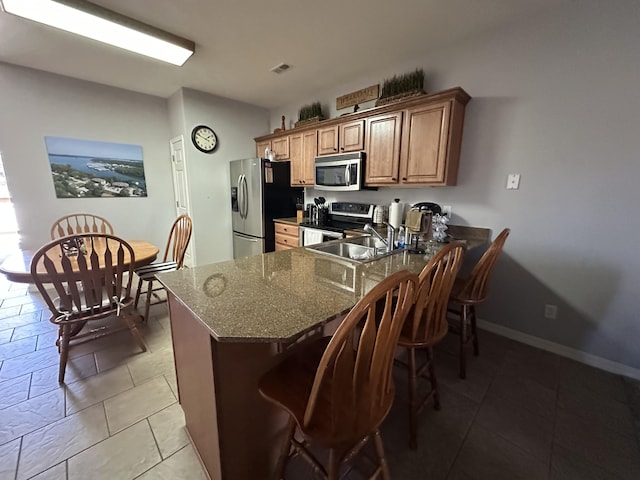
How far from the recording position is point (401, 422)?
144 centimetres

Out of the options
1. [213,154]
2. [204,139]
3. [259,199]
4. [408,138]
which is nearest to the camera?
[408,138]

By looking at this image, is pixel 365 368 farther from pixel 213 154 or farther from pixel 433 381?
pixel 213 154

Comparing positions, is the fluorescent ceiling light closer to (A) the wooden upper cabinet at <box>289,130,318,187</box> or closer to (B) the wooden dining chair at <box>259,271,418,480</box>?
(A) the wooden upper cabinet at <box>289,130,318,187</box>

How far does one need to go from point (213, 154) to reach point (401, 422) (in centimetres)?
386

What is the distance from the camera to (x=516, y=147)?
2.10 meters

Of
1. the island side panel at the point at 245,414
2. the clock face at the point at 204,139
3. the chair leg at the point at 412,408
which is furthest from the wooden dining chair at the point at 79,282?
the clock face at the point at 204,139

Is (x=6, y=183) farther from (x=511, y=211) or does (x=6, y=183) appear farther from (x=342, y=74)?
(x=511, y=211)

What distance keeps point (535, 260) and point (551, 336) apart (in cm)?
62

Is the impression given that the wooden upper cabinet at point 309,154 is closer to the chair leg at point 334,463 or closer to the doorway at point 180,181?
the doorway at point 180,181

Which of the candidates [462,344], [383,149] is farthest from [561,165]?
[462,344]

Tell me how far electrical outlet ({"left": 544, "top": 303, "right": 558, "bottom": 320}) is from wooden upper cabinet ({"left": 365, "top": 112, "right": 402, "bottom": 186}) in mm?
1620

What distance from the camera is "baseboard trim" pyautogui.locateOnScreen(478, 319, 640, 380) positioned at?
6.03 feet

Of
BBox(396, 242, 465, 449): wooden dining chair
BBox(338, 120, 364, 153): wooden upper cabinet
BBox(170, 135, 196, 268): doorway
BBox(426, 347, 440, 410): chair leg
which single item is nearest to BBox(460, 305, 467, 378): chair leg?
BBox(426, 347, 440, 410): chair leg

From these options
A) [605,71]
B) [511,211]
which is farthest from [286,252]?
[605,71]
